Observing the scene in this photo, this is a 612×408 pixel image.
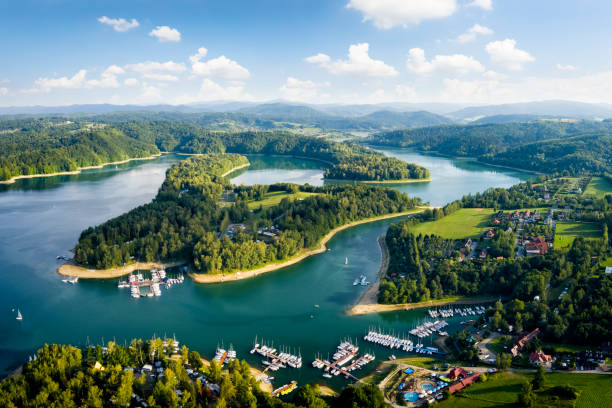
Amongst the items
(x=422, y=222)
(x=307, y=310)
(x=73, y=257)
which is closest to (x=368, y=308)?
(x=307, y=310)

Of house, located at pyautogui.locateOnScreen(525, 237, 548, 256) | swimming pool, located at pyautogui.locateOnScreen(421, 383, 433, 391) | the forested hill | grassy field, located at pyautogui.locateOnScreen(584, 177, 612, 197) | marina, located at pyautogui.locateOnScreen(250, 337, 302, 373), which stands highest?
the forested hill

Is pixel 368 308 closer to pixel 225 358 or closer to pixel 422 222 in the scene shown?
pixel 225 358

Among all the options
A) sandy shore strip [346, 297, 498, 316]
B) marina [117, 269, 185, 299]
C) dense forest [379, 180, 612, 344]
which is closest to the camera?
dense forest [379, 180, 612, 344]

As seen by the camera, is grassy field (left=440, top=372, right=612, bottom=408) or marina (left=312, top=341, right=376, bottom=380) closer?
grassy field (left=440, top=372, right=612, bottom=408)

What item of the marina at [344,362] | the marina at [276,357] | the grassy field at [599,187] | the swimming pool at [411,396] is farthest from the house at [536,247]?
the grassy field at [599,187]

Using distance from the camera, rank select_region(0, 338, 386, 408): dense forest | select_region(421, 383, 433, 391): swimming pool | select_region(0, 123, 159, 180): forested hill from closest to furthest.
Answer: select_region(0, 338, 386, 408): dense forest, select_region(421, 383, 433, 391): swimming pool, select_region(0, 123, 159, 180): forested hill

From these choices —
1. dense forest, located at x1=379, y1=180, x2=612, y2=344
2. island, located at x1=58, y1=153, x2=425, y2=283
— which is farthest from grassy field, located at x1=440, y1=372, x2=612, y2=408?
island, located at x1=58, y1=153, x2=425, y2=283

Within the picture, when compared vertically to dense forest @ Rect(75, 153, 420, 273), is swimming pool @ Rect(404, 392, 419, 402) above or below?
below

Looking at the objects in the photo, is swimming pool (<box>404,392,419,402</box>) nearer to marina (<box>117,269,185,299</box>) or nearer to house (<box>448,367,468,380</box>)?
house (<box>448,367,468,380</box>)
